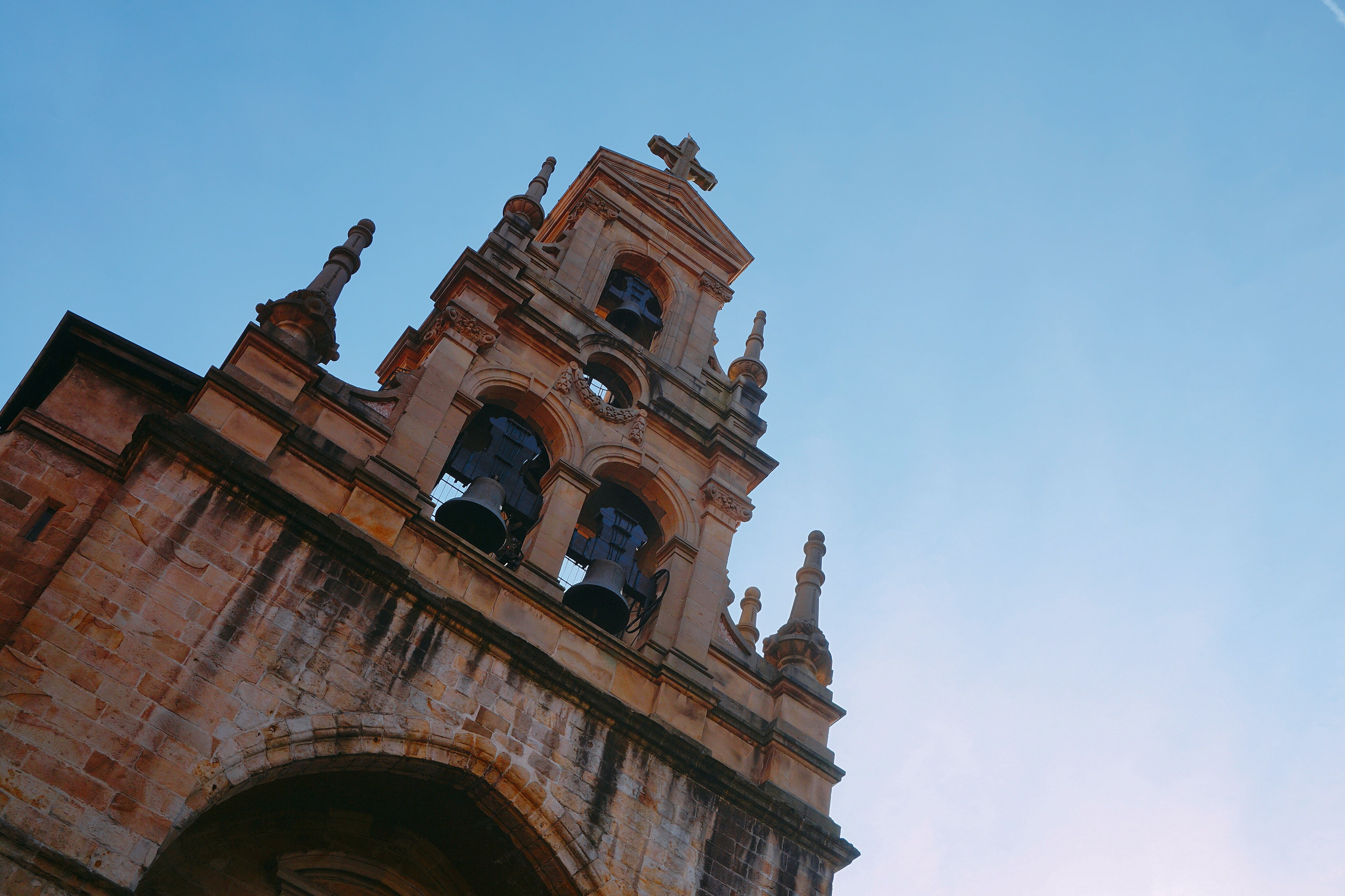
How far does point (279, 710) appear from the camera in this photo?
33.1 ft

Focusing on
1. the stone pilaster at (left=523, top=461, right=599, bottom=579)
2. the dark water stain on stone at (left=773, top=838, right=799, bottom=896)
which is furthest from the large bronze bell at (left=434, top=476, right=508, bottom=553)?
the dark water stain on stone at (left=773, top=838, right=799, bottom=896)

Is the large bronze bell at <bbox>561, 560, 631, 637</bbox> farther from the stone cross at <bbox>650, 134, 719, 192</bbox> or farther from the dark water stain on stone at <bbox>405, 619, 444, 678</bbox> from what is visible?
the stone cross at <bbox>650, 134, 719, 192</bbox>

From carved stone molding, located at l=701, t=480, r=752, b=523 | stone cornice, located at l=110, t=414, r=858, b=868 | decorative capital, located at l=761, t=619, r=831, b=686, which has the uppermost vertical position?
carved stone molding, located at l=701, t=480, r=752, b=523

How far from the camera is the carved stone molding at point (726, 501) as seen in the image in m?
15.4

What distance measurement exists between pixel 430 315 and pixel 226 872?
6872mm

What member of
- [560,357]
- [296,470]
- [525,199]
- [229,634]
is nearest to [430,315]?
[560,357]

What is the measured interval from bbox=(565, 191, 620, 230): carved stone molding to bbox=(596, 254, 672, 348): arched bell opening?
0.59 metres

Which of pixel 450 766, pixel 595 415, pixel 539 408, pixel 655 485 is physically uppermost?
pixel 595 415

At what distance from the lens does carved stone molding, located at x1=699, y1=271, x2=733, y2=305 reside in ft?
60.7

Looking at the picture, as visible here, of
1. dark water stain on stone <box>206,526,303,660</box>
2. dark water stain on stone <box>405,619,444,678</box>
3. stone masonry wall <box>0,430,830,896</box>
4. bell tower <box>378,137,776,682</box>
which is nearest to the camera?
stone masonry wall <box>0,430,830,896</box>

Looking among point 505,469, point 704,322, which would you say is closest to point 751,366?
point 704,322

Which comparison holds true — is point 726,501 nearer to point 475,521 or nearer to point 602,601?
point 602,601

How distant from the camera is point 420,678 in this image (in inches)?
437

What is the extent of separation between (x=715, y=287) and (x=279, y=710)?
10.3m
